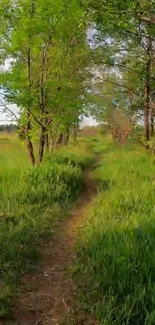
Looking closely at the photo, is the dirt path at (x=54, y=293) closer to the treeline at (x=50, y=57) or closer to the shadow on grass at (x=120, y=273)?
the shadow on grass at (x=120, y=273)

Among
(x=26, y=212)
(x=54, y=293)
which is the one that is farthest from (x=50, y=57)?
(x=54, y=293)

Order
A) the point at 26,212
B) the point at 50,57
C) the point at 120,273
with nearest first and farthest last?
the point at 120,273, the point at 26,212, the point at 50,57

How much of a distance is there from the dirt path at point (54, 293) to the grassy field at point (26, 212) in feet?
0.62

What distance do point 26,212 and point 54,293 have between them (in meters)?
3.05

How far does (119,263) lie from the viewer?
494cm

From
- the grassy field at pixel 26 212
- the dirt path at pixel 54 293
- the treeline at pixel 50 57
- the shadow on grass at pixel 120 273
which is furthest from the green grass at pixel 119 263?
the treeline at pixel 50 57

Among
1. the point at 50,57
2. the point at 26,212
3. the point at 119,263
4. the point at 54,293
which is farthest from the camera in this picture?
→ the point at 50,57

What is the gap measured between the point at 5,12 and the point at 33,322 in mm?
11728

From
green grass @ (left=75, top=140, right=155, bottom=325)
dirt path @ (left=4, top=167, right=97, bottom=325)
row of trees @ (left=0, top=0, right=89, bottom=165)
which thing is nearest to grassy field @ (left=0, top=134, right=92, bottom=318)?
dirt path @ (left=4, top=167, right=97, bottom=325)

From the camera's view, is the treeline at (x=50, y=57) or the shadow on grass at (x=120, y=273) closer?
the shadow on grass at (x=120, y=273)

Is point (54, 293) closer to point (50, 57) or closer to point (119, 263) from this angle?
point (119, 263)

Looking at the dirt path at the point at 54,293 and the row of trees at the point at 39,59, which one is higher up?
the row of trees at the point at 39,59

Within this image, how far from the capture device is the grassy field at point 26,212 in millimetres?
5516

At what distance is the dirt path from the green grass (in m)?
0.17
